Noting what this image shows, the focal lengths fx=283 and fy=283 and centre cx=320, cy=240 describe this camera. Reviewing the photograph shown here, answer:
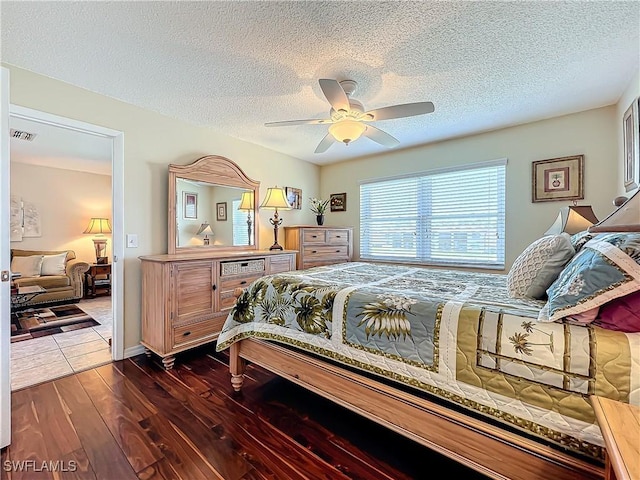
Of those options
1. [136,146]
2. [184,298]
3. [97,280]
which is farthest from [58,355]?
[97,280]

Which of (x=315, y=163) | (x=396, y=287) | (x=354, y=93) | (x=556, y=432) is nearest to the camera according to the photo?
(x=556, y=432)

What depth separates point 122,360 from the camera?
2.55 metres

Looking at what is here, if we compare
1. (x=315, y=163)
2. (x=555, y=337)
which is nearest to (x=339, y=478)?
(x=555, y=337)

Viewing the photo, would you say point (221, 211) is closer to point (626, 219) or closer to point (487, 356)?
point (487, 356)

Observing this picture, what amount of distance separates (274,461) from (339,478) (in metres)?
0.34

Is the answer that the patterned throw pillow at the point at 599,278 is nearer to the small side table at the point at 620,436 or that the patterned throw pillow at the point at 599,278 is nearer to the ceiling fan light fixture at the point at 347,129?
the small side table at the point at 620,436

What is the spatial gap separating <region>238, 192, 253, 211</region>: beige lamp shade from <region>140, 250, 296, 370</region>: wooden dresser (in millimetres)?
896

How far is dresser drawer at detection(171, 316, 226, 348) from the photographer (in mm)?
2465

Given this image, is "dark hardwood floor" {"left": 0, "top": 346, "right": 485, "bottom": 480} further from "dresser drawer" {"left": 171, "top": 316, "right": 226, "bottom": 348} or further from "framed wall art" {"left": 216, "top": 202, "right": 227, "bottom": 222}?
"framed wall art" {"left": 216, "top": 202, "right": 227, "bottom": 222}

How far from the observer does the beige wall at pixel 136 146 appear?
7.18 ft

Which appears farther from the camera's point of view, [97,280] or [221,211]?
[97,280]

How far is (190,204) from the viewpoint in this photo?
3061mm

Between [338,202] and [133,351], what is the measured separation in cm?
338

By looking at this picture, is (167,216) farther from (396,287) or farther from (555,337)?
(555,337)
